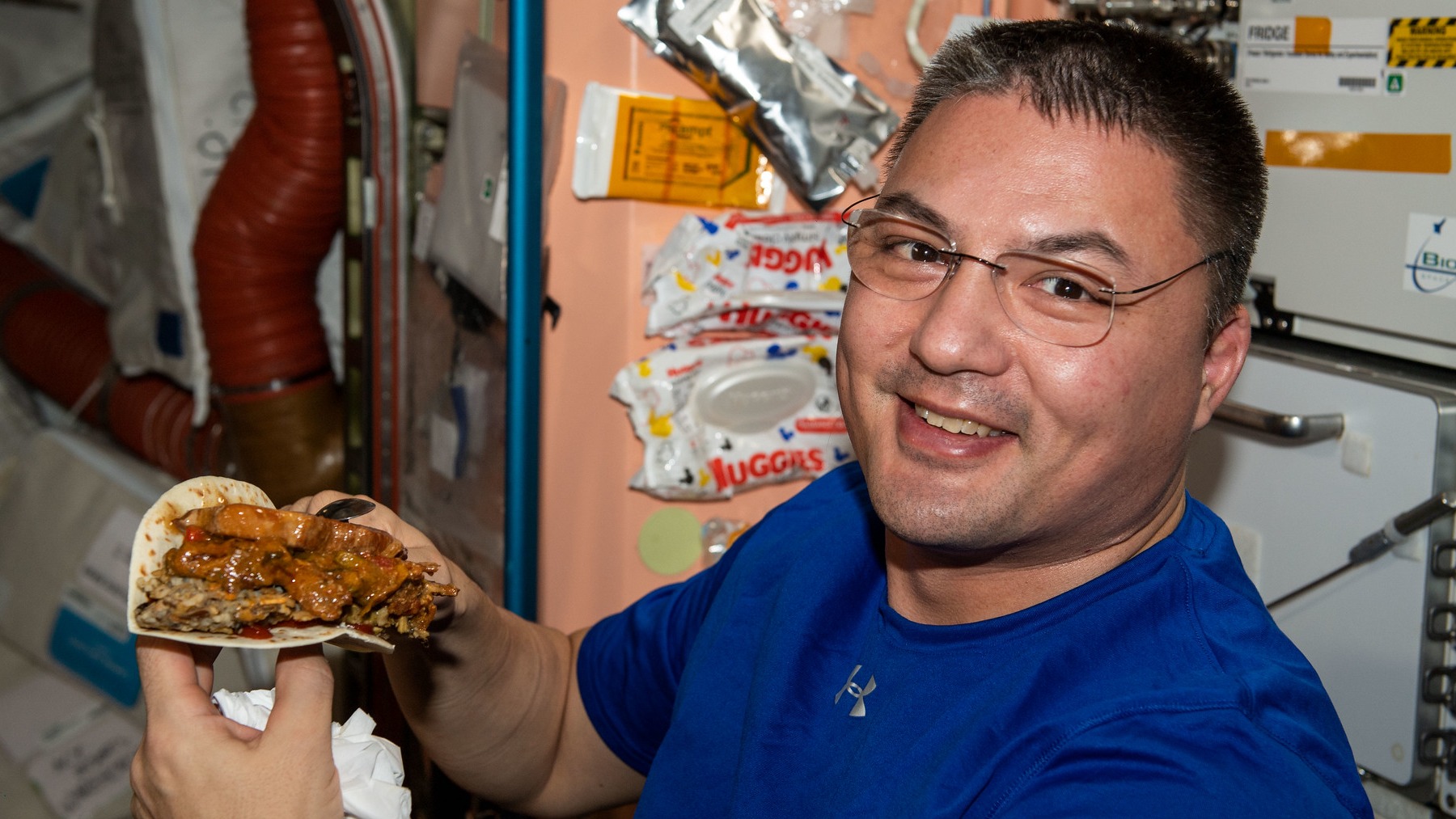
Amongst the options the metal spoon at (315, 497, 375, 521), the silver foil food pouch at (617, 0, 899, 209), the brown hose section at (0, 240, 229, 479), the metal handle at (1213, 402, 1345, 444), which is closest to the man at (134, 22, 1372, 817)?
the metal spoon at (315, 497, 375, 521)

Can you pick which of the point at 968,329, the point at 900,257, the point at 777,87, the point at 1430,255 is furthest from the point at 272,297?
the point at 1430,255

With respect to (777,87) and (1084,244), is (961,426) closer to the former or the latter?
(1084,244)

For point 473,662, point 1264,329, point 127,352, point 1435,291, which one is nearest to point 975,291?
point 473,662

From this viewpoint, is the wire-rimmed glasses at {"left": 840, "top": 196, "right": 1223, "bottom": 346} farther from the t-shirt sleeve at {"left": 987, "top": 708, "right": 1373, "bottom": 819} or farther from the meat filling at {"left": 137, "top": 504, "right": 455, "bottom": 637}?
the meat filling at {"left": 137, "top": 504, "right": 455, "bottom": 637}

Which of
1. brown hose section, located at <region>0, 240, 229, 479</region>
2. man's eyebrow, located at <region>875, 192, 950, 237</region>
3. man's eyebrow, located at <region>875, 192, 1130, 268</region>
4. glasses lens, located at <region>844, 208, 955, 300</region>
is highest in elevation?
man's eyebrow, located at <region>875, 192, 950, 237</region>

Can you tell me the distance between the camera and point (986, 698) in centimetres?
94

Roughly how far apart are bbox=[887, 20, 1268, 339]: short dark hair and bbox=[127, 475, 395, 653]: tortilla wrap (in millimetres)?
721

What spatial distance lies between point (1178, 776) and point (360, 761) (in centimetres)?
69

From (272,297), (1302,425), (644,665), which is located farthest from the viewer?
(272,297)

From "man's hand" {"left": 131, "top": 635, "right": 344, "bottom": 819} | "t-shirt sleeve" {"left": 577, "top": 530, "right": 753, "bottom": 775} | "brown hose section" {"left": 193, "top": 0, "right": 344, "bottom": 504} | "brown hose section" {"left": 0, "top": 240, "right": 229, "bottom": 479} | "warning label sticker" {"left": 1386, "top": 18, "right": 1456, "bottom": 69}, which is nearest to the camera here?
"man's hand" {"left": 131, "top": 635, "right": 344, "bottom": 819}

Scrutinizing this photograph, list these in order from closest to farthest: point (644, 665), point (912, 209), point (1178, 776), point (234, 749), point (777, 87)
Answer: point (1178, 776)
point (234, 749)
point (912, 209)
point (644, 665)
point (777, 87)

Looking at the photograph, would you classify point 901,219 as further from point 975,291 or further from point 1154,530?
→ point 1154,530

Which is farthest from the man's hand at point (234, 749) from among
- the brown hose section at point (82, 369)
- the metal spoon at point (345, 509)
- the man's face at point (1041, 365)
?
the brown hose section at point (82, 369)

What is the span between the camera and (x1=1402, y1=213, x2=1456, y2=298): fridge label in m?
1.44
